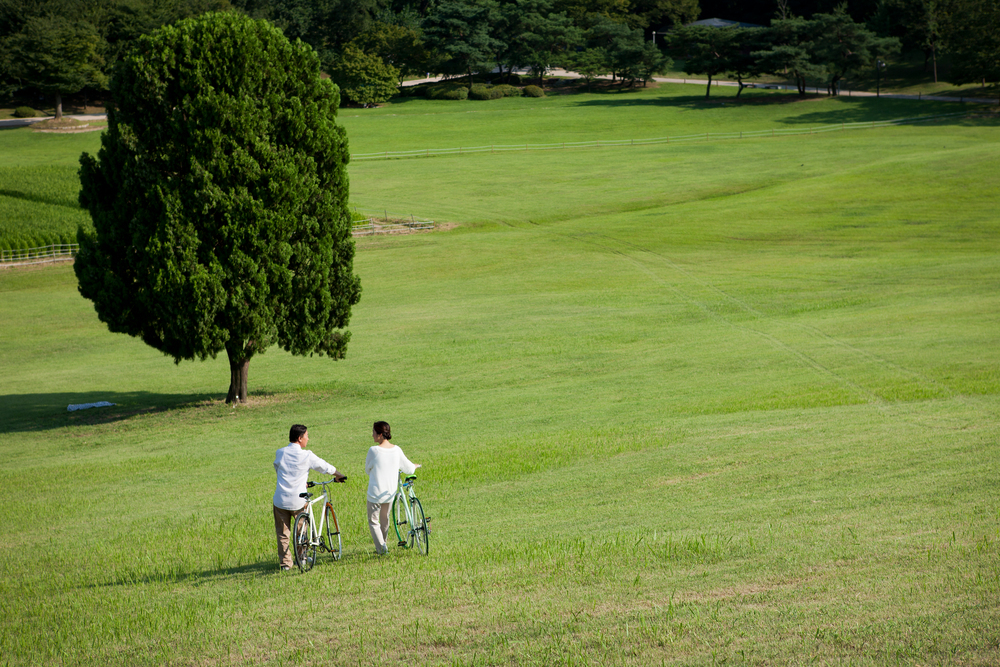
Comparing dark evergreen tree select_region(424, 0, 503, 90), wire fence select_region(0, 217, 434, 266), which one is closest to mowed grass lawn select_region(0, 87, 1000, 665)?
wire fence select_region(0, 217, 434, 266)

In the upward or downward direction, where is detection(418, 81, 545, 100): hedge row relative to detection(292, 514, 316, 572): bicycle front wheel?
upward

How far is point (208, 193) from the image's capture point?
26.1 metres

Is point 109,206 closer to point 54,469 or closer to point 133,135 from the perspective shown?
point 133,135

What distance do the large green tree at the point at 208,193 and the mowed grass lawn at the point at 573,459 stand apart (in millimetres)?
3398

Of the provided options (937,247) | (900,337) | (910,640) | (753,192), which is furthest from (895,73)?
(910,640)

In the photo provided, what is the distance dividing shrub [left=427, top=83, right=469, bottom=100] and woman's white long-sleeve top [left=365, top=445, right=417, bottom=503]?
122366 millimetres

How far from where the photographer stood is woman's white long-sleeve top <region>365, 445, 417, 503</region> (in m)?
11.5

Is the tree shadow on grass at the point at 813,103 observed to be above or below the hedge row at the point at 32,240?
above

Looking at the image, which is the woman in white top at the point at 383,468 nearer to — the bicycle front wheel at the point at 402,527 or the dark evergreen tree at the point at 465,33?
the bicycle front wheel at the point at 402,527

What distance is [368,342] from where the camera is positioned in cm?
3622

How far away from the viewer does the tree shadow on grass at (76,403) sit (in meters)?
28.2

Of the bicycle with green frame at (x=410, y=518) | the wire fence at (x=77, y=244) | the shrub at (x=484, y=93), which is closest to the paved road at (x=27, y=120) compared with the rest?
the shrub at (x=484, y=93)

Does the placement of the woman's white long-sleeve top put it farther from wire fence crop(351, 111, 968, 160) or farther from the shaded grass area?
wire fence crop(351, 111, 968, 160)

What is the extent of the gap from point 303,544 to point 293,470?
1.02 m
